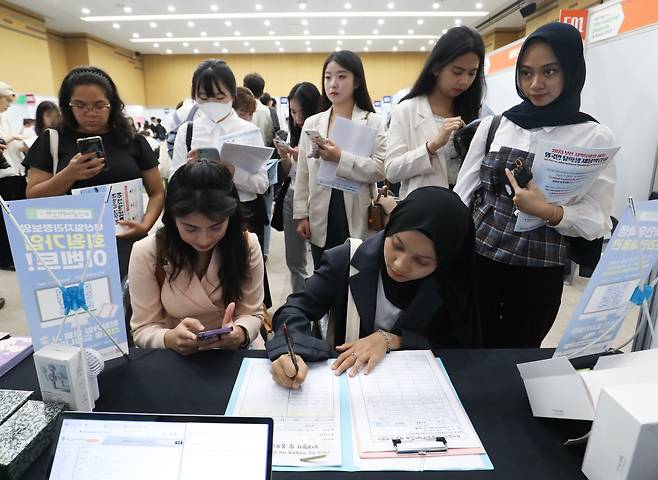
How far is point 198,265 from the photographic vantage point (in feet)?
4.44

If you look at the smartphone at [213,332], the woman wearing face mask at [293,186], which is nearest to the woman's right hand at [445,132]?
the woman wearing face mask at [293,186]

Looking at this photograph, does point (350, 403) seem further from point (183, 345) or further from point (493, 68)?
point (493, 68)

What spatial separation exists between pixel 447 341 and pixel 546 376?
38cm

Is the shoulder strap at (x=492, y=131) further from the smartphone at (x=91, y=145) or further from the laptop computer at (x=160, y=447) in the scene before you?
the smartphone at (x=91, y=145)

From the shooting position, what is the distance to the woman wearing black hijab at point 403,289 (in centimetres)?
109

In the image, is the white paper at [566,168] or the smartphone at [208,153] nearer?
the white paper at [566,168]

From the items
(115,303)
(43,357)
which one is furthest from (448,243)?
(43,357)

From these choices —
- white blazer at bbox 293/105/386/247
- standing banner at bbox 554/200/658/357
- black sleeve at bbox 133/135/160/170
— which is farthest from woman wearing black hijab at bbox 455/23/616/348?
black sleeve at bbox 133/135/160/170

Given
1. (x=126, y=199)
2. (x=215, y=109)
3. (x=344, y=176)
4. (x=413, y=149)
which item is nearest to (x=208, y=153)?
(x=215, y=109)

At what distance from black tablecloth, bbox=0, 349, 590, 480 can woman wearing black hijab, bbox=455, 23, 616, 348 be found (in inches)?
13.1

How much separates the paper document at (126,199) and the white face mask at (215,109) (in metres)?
0.55

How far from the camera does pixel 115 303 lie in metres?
0.94

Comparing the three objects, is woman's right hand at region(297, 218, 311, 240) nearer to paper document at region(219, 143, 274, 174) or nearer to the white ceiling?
paper document at region(219, 143, 274, 174)

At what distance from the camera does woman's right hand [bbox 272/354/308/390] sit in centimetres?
90
